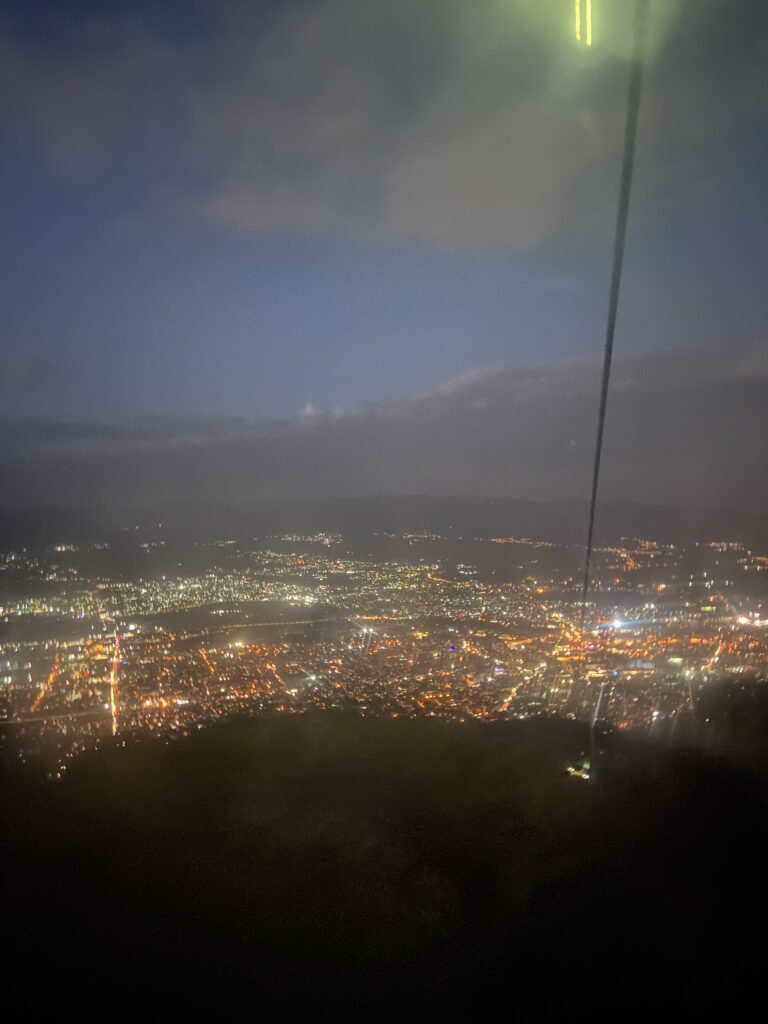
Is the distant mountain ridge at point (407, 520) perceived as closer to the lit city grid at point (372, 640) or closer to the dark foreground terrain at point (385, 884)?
the lit city grid at point (372, 640)

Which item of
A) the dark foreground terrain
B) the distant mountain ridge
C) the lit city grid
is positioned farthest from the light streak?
the distant mountain ridge

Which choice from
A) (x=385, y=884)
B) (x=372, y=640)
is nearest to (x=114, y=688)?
(x=372, y=640)

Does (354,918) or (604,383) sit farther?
(354,918)

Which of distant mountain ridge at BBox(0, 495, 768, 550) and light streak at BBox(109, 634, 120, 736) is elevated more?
→ distant mountain ridge at BBox(0, 495, 768, 550)

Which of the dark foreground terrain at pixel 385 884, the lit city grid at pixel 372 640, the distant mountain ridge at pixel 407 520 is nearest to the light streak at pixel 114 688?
the lit city grid at pixel 372 640

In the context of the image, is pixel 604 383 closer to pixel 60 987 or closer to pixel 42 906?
pixel 60 987

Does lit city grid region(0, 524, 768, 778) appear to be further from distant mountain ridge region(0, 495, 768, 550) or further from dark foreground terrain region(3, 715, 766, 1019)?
distant mountain ridge region(0, 495, 768, 550)

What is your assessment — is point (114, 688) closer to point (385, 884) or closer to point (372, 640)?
point (372, 640)

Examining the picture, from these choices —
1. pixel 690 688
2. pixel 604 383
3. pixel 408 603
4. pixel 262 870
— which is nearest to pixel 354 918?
pixel 262 870
